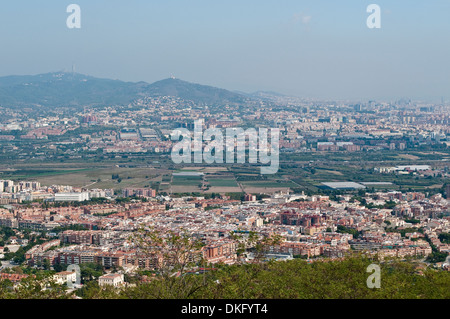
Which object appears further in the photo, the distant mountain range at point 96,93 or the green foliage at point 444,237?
the distant mountain range at point 96,93

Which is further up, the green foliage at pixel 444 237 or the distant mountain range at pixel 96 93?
the distant mountain range at pixel 96 93

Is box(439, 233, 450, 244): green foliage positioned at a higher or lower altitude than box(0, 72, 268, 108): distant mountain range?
lower

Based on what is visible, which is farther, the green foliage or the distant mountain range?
the distant mountain range

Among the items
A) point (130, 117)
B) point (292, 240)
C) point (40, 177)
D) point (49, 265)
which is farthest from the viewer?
point (130, 117)

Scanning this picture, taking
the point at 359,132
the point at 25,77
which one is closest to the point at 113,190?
the point at 359,132

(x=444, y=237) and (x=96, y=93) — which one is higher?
(x=96, y=93)

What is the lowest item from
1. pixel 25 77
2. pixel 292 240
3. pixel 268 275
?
pixel 292 240

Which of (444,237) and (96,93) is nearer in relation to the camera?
(444,237)

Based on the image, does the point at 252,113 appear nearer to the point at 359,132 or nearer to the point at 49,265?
the point at 359,132
